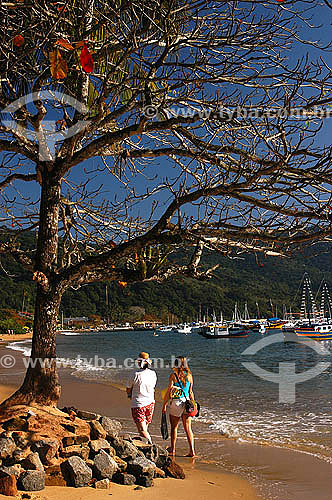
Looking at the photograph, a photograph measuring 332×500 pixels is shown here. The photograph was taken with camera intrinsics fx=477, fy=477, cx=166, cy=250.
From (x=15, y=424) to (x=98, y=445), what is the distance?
974 millimetres

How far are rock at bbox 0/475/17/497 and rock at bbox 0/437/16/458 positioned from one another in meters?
0.58

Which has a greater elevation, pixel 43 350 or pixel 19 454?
pixel 43 350

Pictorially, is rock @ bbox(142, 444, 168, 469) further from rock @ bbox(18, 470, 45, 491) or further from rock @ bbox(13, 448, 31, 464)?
rock @ bbox(18, 470, 45, 491)

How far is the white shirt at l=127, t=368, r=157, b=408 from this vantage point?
7.32 meters

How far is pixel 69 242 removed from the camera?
8.01 metres

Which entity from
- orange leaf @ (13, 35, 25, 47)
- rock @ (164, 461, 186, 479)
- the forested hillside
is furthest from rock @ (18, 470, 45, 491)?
the forested hillside

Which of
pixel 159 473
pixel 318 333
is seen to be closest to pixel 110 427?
pixel 159 473

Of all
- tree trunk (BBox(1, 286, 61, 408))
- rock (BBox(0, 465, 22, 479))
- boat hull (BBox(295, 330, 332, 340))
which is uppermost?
tree trunk (BBox(1, 286, 61, 408))

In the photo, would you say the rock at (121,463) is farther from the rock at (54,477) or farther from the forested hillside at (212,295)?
the forested hillside at (212,295)

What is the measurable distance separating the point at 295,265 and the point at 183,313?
40087 mm

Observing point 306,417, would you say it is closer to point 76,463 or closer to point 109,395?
point 109,395

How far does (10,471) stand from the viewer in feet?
14.5

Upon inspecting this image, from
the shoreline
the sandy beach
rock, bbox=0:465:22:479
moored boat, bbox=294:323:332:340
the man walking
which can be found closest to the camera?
rock, bbox=0:465:22:479

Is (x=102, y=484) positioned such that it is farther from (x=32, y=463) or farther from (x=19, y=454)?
(x=19, y=454)
